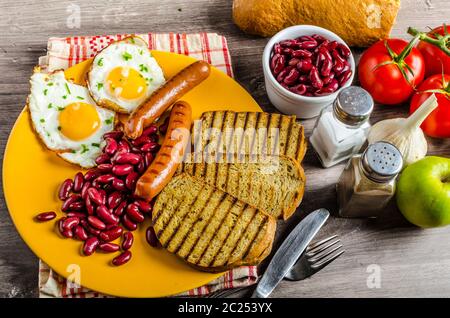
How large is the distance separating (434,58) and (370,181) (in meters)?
1.12

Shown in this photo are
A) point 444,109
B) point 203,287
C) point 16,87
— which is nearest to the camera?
point 203,287

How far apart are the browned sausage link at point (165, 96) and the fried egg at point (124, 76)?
0.16 m

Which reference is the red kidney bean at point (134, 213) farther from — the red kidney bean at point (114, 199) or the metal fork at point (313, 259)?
the metal fork at point (313, 259)

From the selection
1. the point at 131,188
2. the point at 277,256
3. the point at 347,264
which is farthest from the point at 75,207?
the point at 347,264

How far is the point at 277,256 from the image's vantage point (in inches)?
105

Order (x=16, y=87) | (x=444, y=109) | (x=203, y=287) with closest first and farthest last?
1. (x=203, y=287)
2. (x=444, y=109)
3. (x=16, y=87)

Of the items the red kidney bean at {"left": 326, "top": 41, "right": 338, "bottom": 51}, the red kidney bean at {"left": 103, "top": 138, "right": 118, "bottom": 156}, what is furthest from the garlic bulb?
the red kidney bean at {"left": 103, "top": 138, "right": 118, "bottom": 156}

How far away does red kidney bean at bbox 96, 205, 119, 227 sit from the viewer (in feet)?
8.63

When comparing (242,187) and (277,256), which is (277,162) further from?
(277,256)

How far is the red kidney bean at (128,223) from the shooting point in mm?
2668

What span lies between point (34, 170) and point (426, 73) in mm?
2451

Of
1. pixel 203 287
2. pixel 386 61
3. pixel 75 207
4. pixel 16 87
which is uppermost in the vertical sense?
pixel 386 61

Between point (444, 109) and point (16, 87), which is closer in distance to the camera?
point (444, 109)

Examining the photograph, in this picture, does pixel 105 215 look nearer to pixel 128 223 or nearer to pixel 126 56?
pixel 128 223
